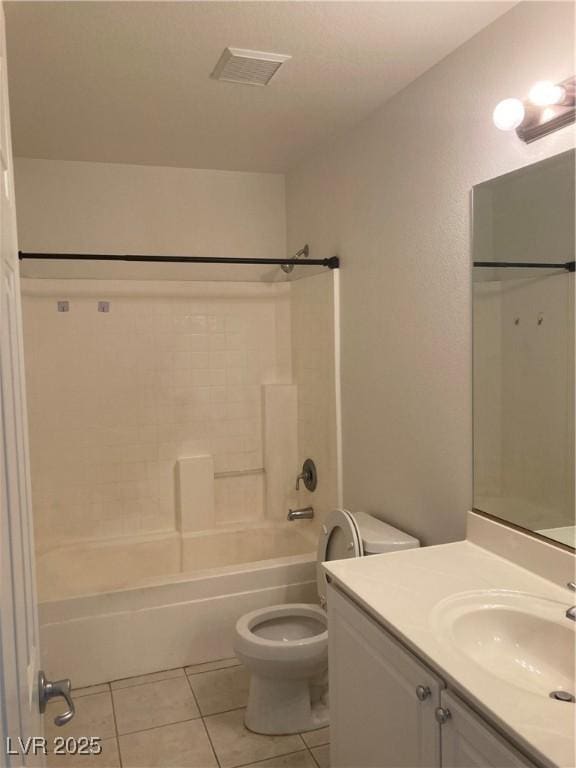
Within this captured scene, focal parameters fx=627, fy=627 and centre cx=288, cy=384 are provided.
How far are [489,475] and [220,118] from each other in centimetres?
190

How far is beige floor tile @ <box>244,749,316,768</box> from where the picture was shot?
2.26 m

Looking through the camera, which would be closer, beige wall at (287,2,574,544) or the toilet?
beige wall at (287,2,574,544)

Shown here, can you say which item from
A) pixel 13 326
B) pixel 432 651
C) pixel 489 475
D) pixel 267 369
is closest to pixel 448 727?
pixel 432 651

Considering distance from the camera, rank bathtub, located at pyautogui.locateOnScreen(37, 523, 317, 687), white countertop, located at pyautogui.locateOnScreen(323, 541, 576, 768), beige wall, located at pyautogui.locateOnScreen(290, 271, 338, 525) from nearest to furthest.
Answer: white countertop, located at pyautogui.locateOnScreen(323, 541, 576, 768), bathtub, located at pyautogui.locateOnScreen(37, 523, 317, 687), beige wall, located at pyautogui.locateOnScreen(290, 271, 338, 525)

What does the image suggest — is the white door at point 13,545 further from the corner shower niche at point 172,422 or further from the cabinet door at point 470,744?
the corner shower niche at point 172,422

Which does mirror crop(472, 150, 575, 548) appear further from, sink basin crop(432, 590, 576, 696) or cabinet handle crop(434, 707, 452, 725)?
cabinet handle crop(434, 707, 452, 725)

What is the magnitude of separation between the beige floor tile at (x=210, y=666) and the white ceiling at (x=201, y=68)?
2507mm

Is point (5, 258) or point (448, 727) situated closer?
point (5, 258)

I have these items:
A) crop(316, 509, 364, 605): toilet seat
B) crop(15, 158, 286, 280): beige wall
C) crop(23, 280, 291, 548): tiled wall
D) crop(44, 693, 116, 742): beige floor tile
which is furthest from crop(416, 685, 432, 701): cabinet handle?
crop(15, 158, 286, 280): beige wall

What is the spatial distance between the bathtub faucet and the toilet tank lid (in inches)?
34.6

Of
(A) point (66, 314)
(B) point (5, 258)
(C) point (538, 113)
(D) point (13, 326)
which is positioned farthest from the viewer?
(A) point (66, 314)

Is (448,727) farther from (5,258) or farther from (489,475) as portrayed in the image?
(5,258)

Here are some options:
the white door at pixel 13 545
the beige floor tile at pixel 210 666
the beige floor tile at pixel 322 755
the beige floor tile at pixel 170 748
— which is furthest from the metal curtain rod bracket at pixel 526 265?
the beige floor tile at pixel 210 666

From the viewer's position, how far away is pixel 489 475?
2.10 m
